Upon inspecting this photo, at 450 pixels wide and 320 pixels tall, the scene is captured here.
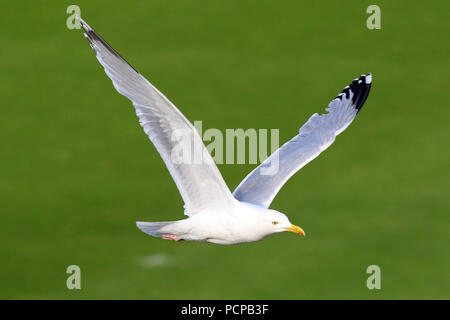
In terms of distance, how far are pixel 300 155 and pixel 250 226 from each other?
4.25 feet

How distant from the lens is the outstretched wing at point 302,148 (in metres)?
7.36

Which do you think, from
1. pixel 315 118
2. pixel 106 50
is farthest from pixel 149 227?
pixel 315 118

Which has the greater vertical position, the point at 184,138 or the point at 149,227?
the point at 184,138

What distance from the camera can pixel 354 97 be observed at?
8578mm

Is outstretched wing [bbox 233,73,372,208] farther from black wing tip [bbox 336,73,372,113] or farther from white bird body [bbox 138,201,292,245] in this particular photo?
white bird body [bbox 138,201,292,245]

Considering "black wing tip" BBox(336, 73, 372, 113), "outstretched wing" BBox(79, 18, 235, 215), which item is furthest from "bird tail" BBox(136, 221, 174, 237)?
"black wing tip" BBox(336, 73, 372, 113)

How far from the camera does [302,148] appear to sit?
25.5 ft

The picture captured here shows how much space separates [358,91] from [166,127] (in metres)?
2.81

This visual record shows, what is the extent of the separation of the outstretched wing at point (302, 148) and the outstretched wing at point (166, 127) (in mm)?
781

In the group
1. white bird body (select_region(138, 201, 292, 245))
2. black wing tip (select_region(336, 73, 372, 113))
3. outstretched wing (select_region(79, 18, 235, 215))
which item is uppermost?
black wing tip (select_region(336, 73, 372, 113))

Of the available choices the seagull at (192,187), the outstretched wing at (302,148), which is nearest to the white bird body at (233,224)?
the seagull at (192,187)

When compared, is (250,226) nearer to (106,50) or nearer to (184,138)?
(184,138)

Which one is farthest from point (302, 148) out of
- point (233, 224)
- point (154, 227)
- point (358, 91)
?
point (154, 227)

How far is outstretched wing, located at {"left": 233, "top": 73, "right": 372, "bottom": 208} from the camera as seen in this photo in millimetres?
7355
